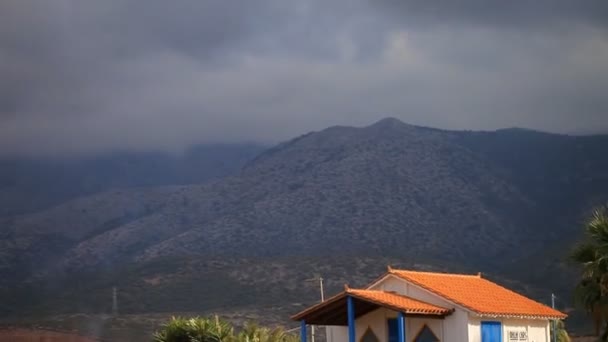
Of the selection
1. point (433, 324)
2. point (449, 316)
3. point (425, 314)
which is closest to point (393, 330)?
point (433, 324)

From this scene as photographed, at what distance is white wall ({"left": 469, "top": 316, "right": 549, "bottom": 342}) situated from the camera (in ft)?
106

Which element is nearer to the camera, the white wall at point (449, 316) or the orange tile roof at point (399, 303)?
the orange tile roof at point (399, 303)

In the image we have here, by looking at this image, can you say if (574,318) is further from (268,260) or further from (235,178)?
(235,178)

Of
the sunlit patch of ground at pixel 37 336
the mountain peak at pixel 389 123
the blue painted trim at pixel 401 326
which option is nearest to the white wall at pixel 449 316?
the blue painted trim at pixel 401 326

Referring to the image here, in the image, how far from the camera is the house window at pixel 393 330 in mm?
33250

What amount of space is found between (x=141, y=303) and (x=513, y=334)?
6112 centimetres

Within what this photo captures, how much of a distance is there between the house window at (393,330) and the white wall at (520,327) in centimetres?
244

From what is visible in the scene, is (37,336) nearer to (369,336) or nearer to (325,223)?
(369,336)

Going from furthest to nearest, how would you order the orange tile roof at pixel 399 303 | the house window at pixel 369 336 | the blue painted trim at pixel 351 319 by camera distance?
the house window at pixel 369 336
the blue painted trim at pixel 351 319
the orange tile roof at pixel 399 303

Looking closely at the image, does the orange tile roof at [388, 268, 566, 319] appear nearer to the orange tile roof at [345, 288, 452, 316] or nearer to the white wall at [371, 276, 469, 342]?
the white wall at [371, 276, 469, 342]

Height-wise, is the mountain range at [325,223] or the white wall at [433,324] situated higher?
the mountain range at [325,223]

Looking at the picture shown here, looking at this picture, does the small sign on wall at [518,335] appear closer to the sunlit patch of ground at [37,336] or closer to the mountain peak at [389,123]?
the sunlit patch of ground at [37,336]

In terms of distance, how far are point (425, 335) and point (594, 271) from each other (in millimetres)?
5572

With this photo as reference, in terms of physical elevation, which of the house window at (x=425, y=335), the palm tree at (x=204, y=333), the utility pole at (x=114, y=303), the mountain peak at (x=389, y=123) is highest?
the mountain peak at (x=389, y=123)
